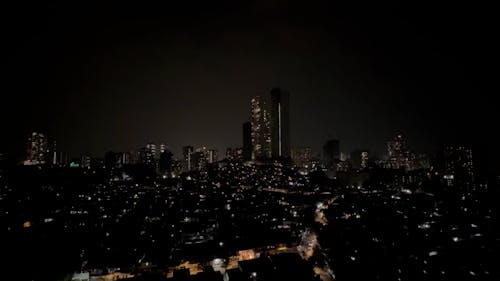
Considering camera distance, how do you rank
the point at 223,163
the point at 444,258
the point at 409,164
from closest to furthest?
the point at 444,258 < the point at 223,163 < the point at 409,164

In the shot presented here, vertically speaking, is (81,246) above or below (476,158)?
below

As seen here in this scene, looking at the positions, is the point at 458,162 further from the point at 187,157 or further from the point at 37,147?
the point at 37,147

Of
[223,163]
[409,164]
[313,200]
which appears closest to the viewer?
[313,200]

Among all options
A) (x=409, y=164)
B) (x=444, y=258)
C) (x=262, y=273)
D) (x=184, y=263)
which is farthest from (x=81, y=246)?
(x=409, y=164)

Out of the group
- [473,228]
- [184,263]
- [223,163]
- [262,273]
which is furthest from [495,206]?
[223,163]

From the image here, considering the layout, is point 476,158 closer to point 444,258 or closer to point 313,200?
point 313,200

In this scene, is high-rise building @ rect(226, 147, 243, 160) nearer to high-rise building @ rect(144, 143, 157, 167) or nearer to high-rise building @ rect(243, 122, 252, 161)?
high-rise building @ rect(243, 122, 252, 161)

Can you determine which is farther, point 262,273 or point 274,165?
point 274,165
